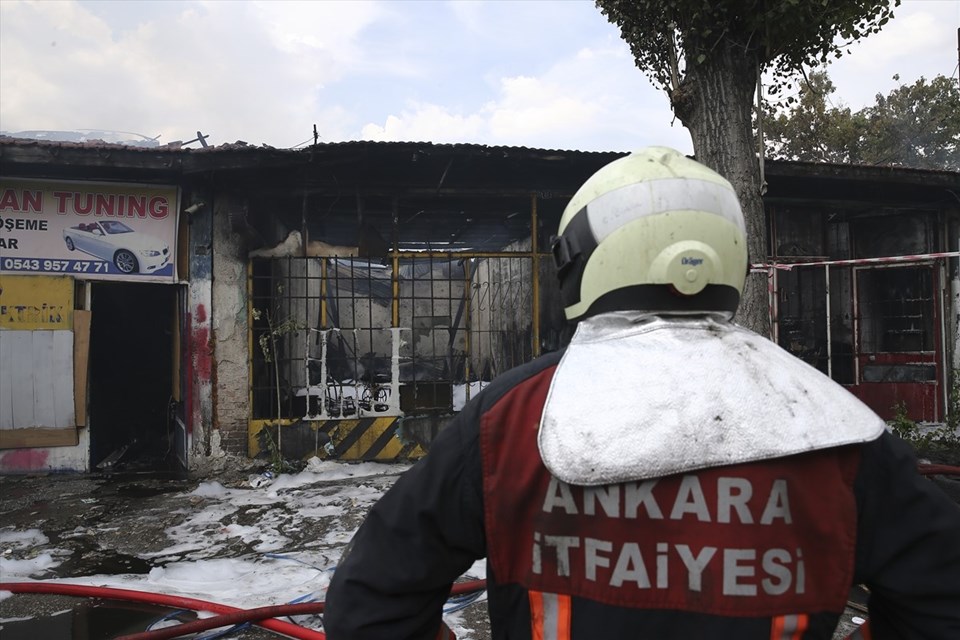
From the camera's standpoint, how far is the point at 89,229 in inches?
271

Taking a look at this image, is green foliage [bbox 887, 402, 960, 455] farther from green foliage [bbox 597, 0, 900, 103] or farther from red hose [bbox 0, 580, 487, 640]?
red hose [bbox 0, 580, 487, 640]

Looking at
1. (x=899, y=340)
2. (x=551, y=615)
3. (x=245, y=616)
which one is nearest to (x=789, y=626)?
(x=551, y=615)

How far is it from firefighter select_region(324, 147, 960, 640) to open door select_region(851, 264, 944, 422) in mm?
9143

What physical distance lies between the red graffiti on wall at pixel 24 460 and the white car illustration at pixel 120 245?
2257 mm

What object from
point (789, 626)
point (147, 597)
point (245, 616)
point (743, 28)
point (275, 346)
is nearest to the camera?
point (789, 626)

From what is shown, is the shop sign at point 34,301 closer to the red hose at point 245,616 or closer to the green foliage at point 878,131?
the red hose at point 245,616

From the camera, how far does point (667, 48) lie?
491cm

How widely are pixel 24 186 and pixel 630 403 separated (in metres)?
8.08

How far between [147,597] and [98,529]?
2129mm

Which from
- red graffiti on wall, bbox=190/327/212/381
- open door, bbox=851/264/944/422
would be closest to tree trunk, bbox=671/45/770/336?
open door, bbox=851/264/944/422

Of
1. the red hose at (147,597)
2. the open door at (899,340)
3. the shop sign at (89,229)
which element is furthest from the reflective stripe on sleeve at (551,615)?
the open door at (899,340)

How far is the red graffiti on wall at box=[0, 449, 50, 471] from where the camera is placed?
22.1ft

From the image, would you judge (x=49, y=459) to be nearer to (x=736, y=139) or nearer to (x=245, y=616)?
(x=245, y=616)

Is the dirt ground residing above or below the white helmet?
below
